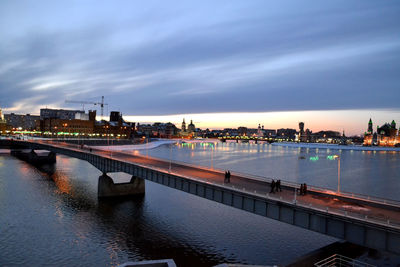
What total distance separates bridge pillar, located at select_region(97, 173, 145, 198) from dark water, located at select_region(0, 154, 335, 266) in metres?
2.16

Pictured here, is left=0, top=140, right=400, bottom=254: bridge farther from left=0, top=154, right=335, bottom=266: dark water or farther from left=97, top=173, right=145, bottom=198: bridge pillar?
left=97, top=173, right=145, bottom=198: bridge pillar

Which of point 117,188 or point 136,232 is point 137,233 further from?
point 117,188

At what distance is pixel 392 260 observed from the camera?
85.3 feet

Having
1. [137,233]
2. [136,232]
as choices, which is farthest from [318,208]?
[136,232]

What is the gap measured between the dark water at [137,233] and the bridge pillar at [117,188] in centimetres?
216

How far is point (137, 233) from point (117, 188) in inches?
783

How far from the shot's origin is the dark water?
3103 cm

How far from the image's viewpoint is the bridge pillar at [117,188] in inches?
2170

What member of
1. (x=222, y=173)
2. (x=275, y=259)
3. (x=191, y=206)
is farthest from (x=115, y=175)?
(x=275, y=259)

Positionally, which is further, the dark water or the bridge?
the dark water

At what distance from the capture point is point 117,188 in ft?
184

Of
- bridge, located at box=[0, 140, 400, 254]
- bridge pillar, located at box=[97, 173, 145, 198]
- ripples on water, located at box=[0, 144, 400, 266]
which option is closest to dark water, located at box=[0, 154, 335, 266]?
ripples on water, located at box=[0, 144, 400, 266]

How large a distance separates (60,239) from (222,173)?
22681 millimetres

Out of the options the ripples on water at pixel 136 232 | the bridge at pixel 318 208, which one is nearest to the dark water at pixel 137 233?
Result: the ripples on water at pixel 136 232
